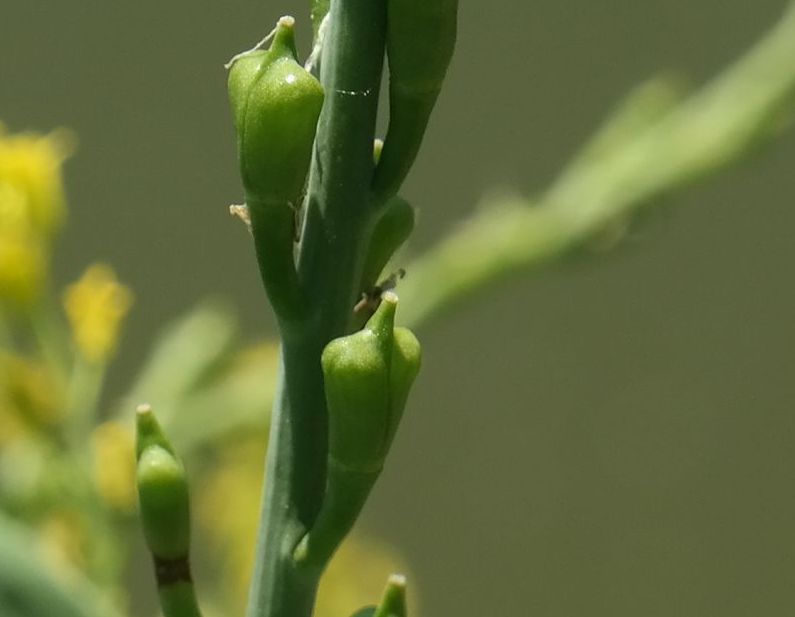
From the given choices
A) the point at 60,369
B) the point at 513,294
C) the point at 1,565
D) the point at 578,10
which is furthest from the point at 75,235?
the point at 1,565

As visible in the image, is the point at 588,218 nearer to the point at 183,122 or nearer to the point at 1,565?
the point at 1,565

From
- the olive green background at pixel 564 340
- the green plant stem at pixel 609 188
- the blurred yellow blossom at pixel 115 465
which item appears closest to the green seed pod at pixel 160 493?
the blurred yellow blossom at pixel 115 465

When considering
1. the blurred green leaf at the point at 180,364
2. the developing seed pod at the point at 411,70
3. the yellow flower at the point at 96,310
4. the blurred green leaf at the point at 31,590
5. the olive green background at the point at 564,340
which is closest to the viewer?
the developing seed pod at the point at 411,70

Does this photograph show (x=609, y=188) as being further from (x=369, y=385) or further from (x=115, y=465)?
(x=369, y=385)

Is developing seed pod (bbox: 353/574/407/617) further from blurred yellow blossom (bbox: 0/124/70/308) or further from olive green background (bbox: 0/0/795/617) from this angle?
olive green background (bbox: 0/0/795/617)

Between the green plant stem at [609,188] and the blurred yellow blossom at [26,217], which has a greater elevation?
the green plant stem at [609,188]

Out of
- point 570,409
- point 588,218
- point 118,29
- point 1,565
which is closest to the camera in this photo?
point 1,565

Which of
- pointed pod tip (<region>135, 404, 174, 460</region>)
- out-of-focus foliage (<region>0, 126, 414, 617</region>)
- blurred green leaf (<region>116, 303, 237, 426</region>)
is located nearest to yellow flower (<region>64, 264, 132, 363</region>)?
out-of-focus foliage (<region>0, 126, 414, 617</region>)

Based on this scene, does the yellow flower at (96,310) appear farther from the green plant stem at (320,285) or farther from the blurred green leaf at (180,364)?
the green plant stem at (320,285)
